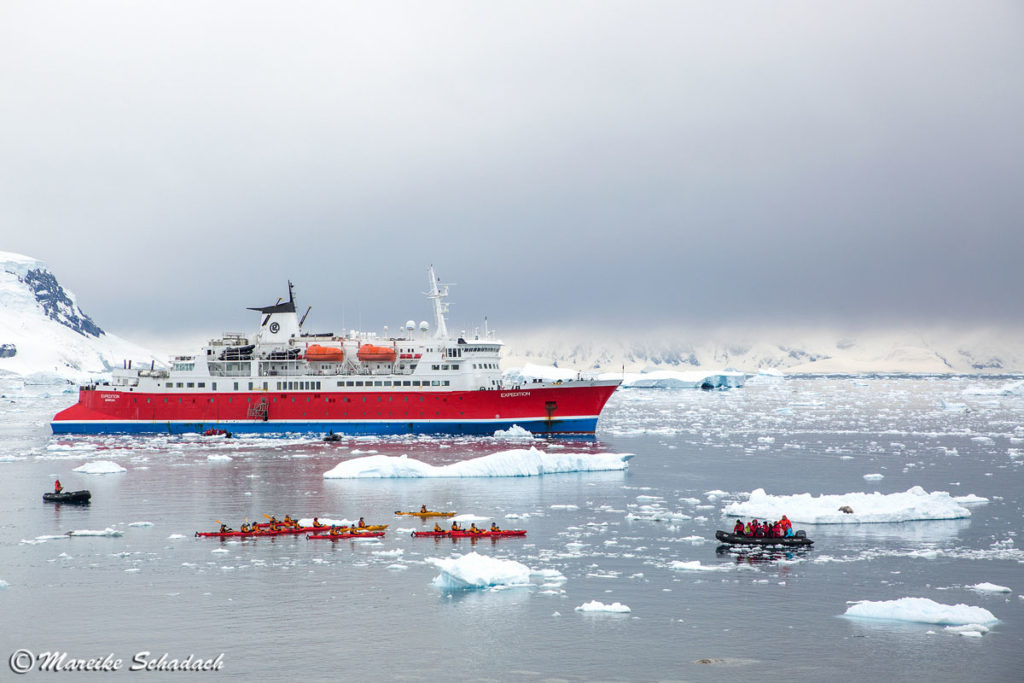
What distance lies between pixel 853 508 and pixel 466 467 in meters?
18.6

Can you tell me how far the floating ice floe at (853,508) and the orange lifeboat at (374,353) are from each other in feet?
114

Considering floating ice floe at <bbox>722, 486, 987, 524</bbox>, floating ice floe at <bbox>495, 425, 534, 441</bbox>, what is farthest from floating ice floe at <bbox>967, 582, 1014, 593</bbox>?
floating ice floe at <bbox>495, 425, 534, 441</bbox>

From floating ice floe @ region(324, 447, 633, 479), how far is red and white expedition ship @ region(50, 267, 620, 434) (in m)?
16.1

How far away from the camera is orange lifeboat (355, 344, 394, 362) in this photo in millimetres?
65812

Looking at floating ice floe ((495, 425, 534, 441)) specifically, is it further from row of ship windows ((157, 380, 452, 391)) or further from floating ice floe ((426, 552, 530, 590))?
floating ice floe ((426, 552, 530, 590))

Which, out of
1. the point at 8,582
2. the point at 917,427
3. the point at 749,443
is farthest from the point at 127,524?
the point at 917,427

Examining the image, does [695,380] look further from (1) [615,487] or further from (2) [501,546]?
(2) [501,546]

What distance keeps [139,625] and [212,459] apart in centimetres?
3267

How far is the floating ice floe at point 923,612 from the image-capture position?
21656 mm

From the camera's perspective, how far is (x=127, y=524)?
33781 millimetres

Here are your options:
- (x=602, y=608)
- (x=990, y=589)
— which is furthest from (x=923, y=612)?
(x=602, y=608)

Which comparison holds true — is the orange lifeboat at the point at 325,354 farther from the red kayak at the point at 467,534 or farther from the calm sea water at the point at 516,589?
the red kayak at the point at 467,534

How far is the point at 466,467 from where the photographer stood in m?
46.0

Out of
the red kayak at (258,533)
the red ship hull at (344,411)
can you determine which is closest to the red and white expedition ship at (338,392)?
the red ship hull at (344,411)
